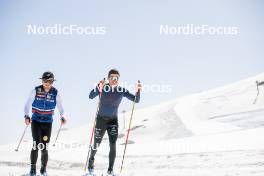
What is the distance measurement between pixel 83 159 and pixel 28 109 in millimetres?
8082

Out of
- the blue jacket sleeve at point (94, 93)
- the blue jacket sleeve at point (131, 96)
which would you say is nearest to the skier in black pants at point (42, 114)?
the blue jacket sleeve at point (94, 93)

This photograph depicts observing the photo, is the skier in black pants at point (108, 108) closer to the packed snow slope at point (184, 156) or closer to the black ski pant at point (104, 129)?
the black ski pant at point (104, 129)

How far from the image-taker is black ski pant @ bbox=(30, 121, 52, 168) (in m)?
8.53

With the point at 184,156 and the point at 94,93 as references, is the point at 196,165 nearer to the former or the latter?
the point at 184,156

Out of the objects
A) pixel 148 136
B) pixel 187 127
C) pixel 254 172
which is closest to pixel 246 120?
pixel 187 127

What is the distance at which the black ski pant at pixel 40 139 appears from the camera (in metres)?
8.53

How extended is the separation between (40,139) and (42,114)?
611 mm

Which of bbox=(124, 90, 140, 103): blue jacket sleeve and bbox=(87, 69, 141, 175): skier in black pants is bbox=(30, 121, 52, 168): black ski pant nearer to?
bbox=(87, 69, 141, 175): skier in black pants

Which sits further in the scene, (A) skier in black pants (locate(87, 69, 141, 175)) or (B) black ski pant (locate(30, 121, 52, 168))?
(A) skier in black pants (locate(87, 69, 141, 175))

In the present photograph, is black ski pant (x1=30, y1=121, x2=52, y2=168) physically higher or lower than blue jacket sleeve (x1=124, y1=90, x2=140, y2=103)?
lower

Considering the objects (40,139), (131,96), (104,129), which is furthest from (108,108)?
(40,139)

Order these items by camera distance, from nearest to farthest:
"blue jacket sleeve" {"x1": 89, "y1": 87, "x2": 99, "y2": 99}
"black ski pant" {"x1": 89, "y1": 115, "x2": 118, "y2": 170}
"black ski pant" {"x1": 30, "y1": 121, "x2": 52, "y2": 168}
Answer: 1. "black ski pant" {"x1": 30, "y1": 121, "x2": 52, "y2": 168}
2. "black ski pant" {"x1": 89, "y1": 115, "x2": 118, "y2": 170}
3. "blue jacket sleeve" {"x1": 89, "y1": 87, "x2": 99, "y2": 99}

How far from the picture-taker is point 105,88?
31.7ft

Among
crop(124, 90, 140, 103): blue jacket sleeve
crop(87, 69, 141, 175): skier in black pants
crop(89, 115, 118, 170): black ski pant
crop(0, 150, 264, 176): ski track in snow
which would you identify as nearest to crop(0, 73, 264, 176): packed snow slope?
crop(0, 150, 264, 176): ski track in snow
